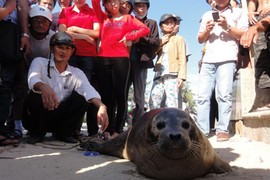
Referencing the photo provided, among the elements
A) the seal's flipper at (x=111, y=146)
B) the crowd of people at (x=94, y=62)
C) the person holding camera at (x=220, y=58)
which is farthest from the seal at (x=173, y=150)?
the person holding camera at (x=220, y=58)

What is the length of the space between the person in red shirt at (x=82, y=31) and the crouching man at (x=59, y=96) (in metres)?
0.28

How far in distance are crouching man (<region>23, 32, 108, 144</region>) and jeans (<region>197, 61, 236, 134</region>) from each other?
6.03 ft

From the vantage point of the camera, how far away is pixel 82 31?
459 cm

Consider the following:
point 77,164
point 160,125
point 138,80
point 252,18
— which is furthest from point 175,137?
point 252,18

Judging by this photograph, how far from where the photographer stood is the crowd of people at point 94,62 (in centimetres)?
416

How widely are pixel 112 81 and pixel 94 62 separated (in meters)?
0.37

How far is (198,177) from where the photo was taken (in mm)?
2715

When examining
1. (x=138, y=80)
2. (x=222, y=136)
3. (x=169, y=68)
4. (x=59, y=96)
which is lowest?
(x=222, y=136)

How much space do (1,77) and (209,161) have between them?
249 cm

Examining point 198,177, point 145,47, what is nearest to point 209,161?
point 198,177

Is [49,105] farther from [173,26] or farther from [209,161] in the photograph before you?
[173,26]

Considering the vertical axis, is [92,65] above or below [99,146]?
above

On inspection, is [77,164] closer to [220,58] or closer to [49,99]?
[49,99]

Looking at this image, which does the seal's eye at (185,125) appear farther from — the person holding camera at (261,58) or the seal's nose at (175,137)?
the person holding camera at (261,58)
